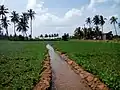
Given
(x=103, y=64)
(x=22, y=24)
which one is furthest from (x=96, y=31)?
(x=103, y=64)

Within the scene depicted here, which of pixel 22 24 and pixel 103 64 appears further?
pixel 22 24

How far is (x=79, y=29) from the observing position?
136875 mm

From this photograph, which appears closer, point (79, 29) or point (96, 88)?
point (96, 88)

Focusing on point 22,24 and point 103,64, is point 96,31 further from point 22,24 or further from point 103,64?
point 103,64

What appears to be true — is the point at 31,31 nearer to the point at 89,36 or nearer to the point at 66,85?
the point at 89,36

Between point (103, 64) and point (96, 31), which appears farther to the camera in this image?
point (96, 31)

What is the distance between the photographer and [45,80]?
13.2 meters

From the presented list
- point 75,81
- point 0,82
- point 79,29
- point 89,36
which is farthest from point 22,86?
point 79,29

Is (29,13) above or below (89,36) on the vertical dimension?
above

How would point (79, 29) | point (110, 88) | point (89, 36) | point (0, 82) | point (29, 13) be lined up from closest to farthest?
point (110, 88), point (0, 82), point (29, 13), point (89, 36), point (79, 29)

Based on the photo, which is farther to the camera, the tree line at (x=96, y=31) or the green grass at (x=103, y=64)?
the tree line at (x=96, y=31)

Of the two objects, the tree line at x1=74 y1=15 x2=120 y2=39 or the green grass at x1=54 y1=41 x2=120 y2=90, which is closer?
the green grass at x1=54 y1=41 x2=120 y2=90

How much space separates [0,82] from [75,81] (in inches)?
160

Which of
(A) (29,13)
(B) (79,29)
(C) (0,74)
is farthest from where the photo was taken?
(B) (79,29)
